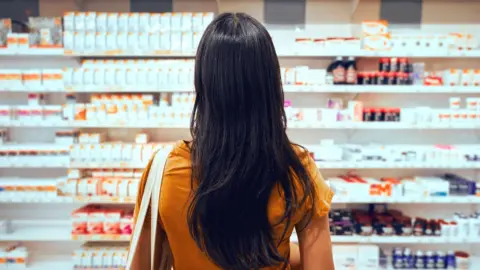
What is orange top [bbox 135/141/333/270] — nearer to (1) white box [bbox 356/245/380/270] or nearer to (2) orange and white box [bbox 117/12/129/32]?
(2) orange and white box [bbox 117/12/129/32]

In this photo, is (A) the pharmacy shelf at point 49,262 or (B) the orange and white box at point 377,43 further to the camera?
(A) the pharmacy shelf at point 49,262

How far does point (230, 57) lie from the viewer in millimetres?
1001

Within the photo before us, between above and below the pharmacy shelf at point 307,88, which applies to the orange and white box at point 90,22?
above

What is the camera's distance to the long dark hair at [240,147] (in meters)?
1.00

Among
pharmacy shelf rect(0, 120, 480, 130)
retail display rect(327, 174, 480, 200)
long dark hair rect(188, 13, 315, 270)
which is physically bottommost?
retail display rect(327, 174, 480, 200)

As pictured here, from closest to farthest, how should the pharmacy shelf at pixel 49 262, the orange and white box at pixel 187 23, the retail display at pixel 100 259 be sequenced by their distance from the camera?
1. the orange and white box at pixel 187 23
2. the retail display at pixel 100 259
3. the pharmacy shelf at pixel 49 262

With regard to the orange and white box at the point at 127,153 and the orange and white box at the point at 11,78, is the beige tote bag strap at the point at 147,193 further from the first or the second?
the orange and white box at the point at 11,78

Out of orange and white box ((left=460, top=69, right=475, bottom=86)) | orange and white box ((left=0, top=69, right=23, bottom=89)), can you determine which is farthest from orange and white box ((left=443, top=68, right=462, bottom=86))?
orange and white box ((left=0, top=69, right=23, bottom=89))

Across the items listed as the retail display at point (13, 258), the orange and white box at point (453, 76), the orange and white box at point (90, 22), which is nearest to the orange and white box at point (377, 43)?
the orange and white box at point (453, 76)

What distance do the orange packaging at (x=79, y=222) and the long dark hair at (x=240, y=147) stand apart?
2.79 meters

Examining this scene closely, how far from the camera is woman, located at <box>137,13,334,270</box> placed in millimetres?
1006

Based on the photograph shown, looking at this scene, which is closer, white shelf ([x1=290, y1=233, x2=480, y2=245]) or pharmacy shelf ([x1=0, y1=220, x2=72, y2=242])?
white shelf ([x1=290, y1=233, x2=480, y2=245])

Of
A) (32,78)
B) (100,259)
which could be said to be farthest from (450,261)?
(32,78)

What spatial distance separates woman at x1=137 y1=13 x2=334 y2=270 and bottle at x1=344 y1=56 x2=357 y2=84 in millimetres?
2562
